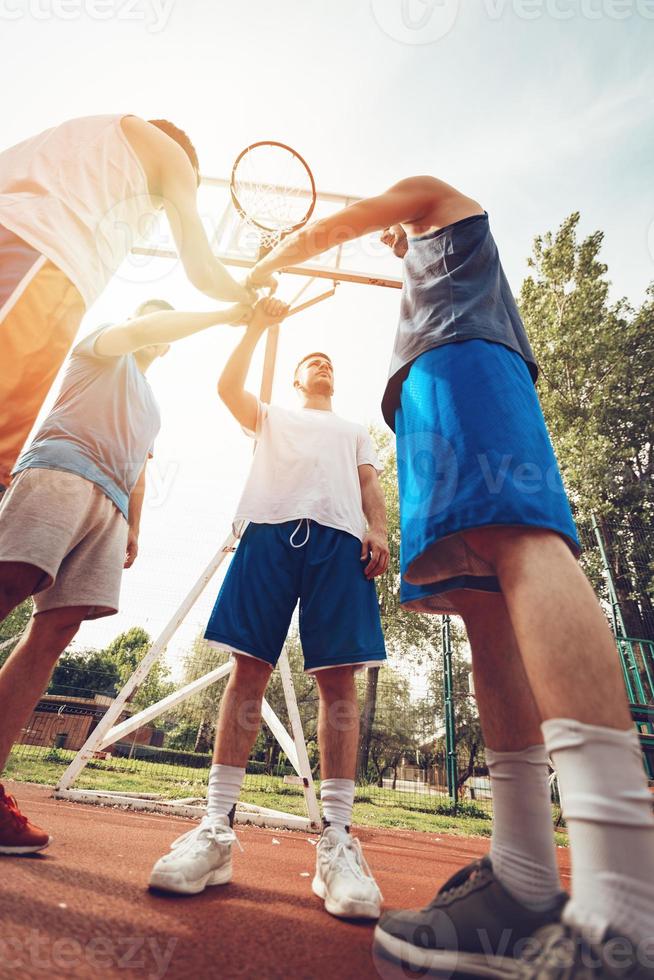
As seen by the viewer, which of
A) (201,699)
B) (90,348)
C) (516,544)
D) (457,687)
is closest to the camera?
(516,544)

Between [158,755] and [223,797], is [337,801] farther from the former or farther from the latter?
[158,755]

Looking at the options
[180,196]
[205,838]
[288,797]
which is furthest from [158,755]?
[180,196]

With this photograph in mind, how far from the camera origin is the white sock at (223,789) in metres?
1.83

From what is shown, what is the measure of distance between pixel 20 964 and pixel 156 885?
1.99 ft

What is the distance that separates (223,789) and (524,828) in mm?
1151

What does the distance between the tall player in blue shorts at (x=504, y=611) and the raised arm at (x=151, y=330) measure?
754 millimetres

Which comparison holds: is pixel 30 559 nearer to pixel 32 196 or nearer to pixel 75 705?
pixel 32 196

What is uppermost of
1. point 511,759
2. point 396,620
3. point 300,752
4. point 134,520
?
point 396,620

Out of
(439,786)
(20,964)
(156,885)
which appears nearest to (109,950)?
(20,964)

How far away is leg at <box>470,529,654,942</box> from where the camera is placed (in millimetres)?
729

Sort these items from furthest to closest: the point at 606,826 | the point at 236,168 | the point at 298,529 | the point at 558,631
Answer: the point at 236,168
the point at 298,529
the point at 558,631
the point at 606,826

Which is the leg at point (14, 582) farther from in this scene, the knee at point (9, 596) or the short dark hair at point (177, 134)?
the short dark hair at point (177, 134)

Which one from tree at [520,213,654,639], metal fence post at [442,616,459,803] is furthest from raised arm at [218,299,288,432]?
tree at [520,213,654,639]

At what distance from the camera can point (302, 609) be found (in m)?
2.21
